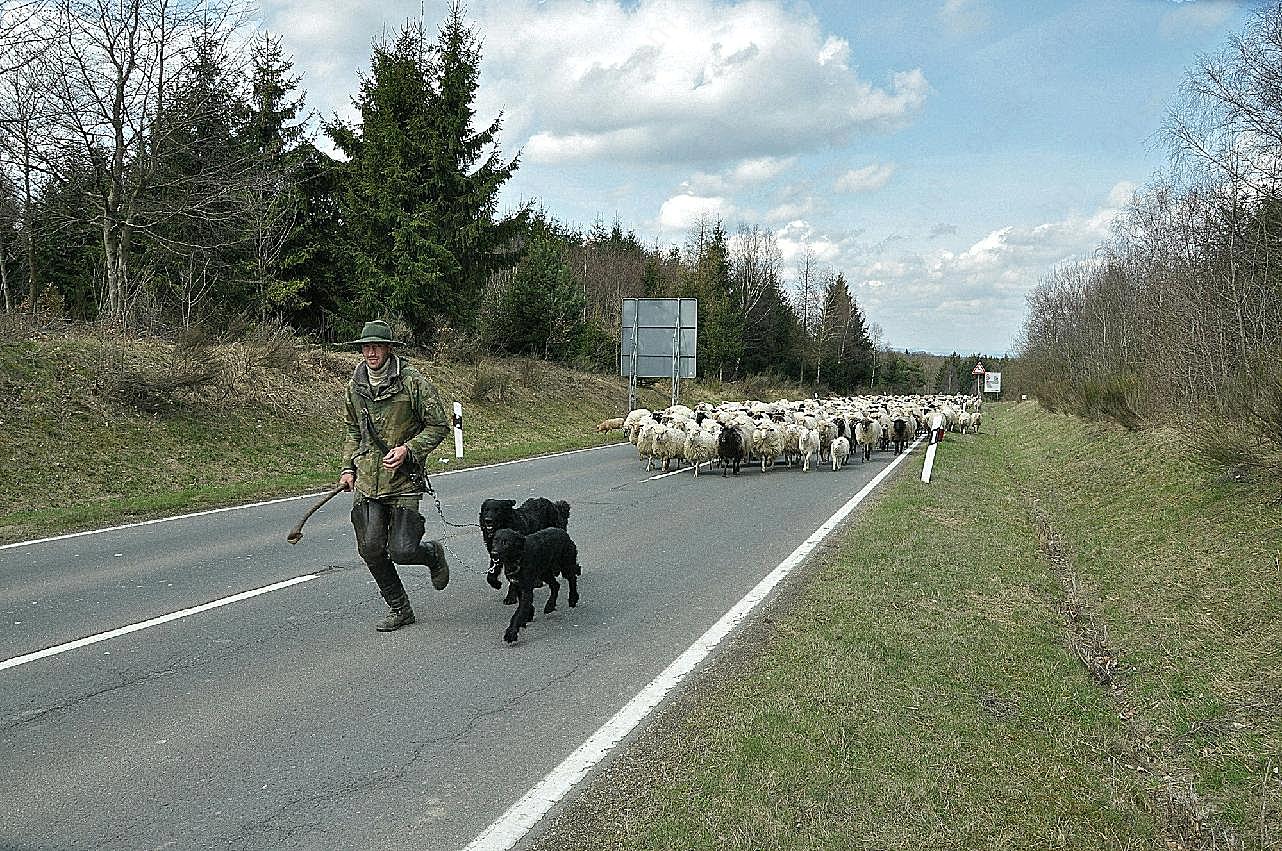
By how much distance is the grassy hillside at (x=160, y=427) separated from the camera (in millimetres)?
13883

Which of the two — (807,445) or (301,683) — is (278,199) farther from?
(301,683)

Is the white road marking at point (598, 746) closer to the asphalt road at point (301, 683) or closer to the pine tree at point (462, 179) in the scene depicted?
the asphalt road at point (301, 683)

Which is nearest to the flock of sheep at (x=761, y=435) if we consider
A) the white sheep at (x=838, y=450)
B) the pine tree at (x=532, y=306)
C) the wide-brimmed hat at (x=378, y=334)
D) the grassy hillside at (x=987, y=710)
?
the white sheep at (x=838, y=450)

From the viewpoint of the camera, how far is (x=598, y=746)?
473 centimetres

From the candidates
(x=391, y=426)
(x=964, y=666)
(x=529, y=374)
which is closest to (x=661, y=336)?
(x=529, y=374)

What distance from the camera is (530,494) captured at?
1499cm

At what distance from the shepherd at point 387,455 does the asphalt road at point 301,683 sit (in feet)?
1.73

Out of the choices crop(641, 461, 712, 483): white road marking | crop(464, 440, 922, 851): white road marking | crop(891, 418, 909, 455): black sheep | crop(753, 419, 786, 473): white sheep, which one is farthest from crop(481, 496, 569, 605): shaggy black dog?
crop(891, 418, 909, 455): black sheep

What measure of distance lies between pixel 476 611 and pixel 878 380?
94598 millimetres

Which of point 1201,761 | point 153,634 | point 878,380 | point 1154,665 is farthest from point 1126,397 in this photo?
point 878,380

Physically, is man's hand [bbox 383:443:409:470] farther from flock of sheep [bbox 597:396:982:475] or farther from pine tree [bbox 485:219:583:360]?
pine tree [bbox 485:219:583:360]

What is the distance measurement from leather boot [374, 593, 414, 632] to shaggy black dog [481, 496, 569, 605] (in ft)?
2.33

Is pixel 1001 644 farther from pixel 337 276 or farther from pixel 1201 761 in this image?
pixel 337 276

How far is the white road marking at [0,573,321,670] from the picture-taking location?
605 cm
